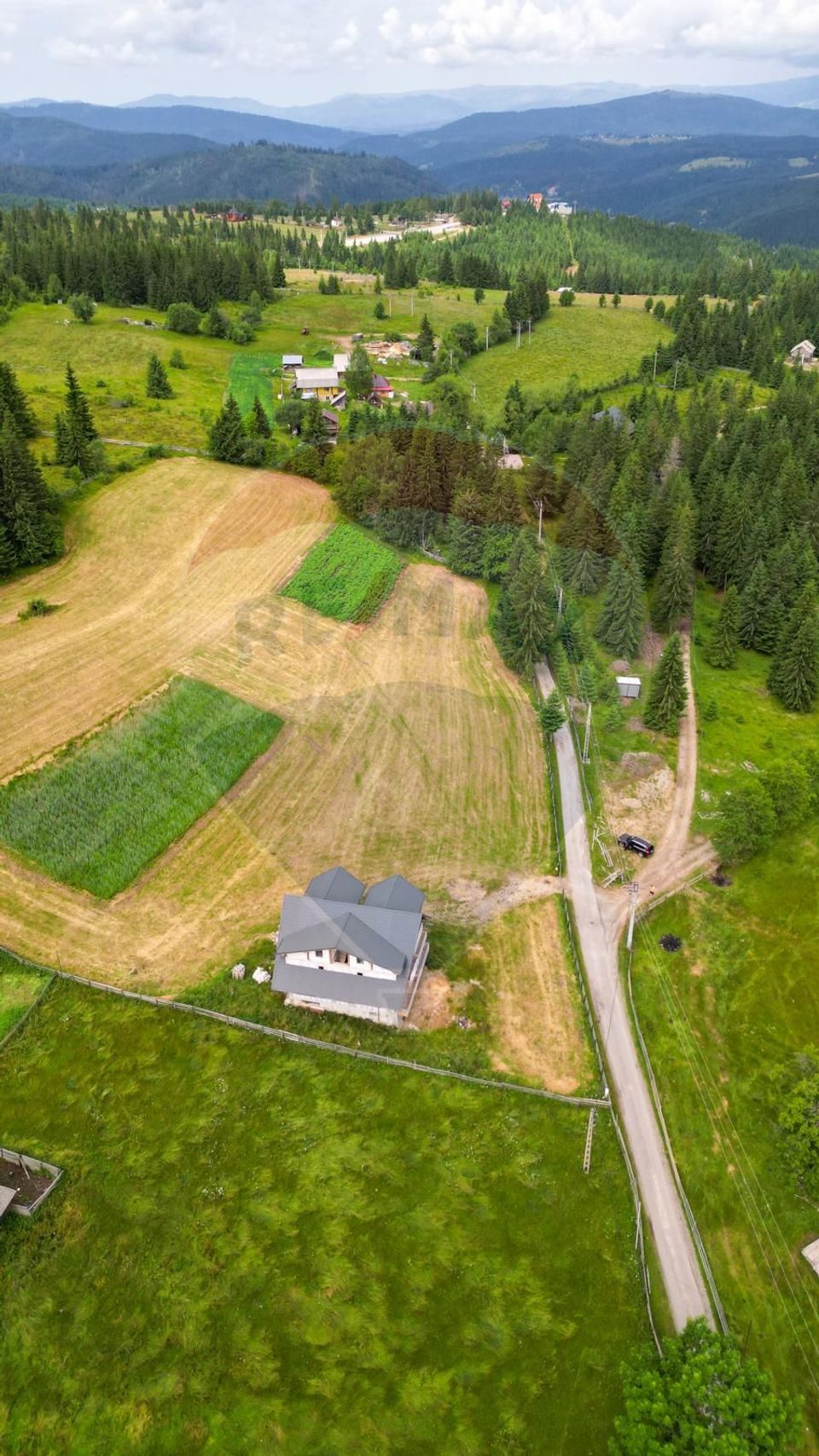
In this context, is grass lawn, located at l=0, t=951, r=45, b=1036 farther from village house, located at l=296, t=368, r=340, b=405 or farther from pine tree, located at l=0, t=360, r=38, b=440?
village house, located at l=296, t=368, r=340, b=405

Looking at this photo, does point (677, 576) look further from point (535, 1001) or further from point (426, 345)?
point (426, 345)

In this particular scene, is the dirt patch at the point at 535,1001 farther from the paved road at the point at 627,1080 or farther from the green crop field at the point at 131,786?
the green crop field at the point at 131,786

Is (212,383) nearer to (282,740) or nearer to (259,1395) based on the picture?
(282,740)

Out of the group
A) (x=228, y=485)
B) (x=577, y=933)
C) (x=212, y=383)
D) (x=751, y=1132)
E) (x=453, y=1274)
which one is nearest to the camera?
(x=453, y=1274)

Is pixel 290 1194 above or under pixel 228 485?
under

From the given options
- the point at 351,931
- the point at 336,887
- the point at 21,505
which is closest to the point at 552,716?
the point at 336,887

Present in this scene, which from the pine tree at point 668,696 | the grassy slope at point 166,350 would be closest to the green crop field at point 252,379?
the grassy slope at point 166,350

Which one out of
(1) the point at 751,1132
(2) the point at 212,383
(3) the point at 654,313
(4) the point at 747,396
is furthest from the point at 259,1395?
(3) the point at 654,313
